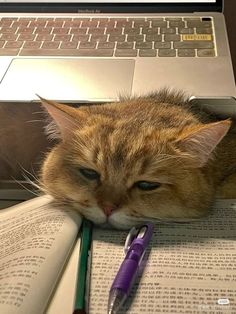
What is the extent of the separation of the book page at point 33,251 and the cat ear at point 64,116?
0.11 m

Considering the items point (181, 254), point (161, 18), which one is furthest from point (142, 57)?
point (181, 254)

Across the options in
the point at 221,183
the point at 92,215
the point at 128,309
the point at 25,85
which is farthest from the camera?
the point at 25,85

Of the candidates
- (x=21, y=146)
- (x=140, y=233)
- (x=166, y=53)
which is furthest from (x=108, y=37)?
(x=140, y=233)

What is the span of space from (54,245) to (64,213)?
9cm

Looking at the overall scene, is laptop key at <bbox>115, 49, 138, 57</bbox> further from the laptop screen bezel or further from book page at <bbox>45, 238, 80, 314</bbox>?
book page at <bbox>45, 238, 80, 314</bbox>

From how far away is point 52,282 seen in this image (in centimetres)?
62

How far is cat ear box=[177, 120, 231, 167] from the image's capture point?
681 millimetres

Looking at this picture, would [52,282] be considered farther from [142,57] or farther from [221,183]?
[142,57]

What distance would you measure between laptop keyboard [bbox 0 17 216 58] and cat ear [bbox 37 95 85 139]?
326 millimetres

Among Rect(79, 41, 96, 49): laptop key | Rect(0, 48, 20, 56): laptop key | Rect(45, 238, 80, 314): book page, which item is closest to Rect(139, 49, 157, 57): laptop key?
Rect(79, 41, 96, 49): laptop key

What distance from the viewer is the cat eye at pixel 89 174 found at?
29.3 inches

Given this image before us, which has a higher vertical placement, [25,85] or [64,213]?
[25,85]

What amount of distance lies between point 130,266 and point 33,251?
0.41ft

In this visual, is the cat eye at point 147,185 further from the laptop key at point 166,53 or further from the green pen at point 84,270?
the laptop key at point 166,53
